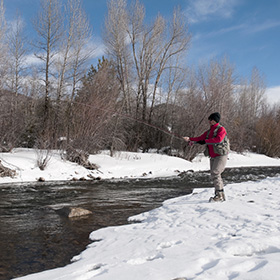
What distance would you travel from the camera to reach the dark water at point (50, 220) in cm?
373

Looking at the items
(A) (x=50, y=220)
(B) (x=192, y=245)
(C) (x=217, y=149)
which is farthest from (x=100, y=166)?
(B) (x=192, y=245)

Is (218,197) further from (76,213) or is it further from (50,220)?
(50,220)

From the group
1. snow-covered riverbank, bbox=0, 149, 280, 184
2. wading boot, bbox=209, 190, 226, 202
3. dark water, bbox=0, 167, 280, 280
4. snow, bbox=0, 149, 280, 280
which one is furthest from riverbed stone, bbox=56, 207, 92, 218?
snow-covered riverbank, bbox=0, 149, 280, 184

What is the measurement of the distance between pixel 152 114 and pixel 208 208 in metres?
22.1

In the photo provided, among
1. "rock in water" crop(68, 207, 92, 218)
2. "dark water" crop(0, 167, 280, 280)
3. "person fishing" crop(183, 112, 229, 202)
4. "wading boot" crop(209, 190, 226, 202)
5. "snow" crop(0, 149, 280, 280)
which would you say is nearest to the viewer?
"snow" crop(0, 149, 280, 280)

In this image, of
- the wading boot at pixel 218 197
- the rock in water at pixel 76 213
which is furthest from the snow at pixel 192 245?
the rock in water at pixel 76 213

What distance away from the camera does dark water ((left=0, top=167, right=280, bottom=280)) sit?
3730 millimetres

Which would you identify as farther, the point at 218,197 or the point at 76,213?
the point at 218,197

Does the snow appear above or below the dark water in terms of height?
above

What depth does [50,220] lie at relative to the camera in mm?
5664

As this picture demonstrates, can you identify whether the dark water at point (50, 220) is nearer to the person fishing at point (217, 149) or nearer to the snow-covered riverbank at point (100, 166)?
the person fishing at point (217, 149)

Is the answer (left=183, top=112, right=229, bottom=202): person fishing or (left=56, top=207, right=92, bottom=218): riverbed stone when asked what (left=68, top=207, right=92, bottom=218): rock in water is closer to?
(left=56, top=207, right=92, bottom=218): riverbed stone

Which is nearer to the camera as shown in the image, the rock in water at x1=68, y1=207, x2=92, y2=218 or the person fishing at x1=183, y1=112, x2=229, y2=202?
the rock in water at x1=68, y1=207, x2=92, y2=218

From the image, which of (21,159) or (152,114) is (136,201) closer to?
(21,159)
